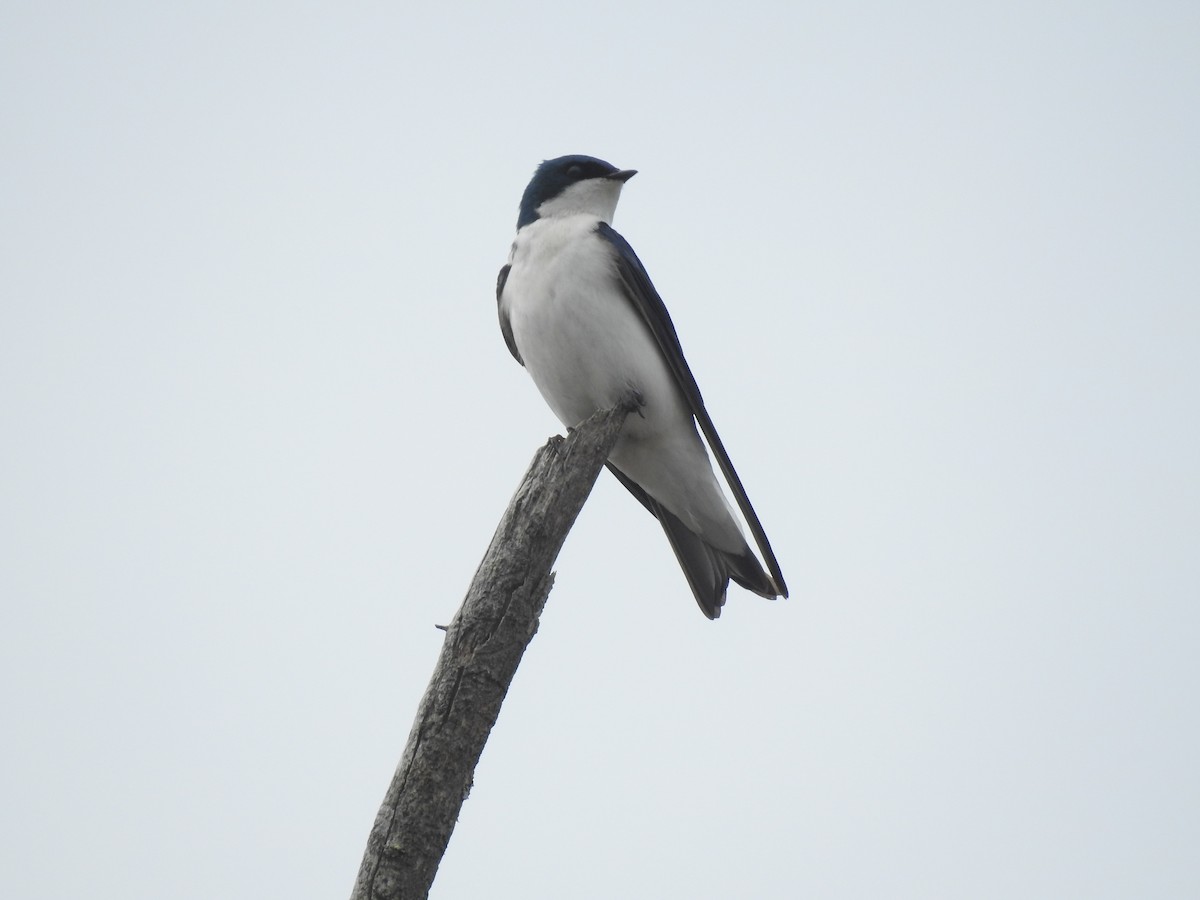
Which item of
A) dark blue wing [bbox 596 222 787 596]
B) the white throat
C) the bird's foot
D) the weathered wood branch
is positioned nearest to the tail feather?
dark blue wing [bbox 596 222 787 596]

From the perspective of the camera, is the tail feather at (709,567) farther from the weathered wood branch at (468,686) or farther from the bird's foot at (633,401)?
the weathered wood branch at (468,686)

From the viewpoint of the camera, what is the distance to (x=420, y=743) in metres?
3.74

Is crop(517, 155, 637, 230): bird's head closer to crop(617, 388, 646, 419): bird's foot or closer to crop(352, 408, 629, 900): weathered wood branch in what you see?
crop(617, 388, 646, 419): bird's foot

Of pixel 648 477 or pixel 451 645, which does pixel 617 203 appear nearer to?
pixel 648 477

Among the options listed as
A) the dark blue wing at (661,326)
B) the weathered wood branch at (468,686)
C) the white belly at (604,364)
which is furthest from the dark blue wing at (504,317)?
the weathered wood branch at (468,686)

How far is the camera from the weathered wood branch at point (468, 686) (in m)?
3.59

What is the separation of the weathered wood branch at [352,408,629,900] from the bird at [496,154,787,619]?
1.52 m

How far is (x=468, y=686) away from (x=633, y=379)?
249cm

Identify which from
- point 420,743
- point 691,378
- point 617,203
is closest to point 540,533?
point 420,743

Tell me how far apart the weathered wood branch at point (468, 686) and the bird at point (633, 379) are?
152cm

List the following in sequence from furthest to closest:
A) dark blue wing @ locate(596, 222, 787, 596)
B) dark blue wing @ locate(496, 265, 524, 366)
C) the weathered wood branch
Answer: dark blue wing @ locate(496, 265, 524, 366), dark blue wing @ locate(596, 222, 787, 596), the weathered wood branch

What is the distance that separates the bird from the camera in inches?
230

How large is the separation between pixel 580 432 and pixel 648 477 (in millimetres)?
1573

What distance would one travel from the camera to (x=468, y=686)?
3.82m
